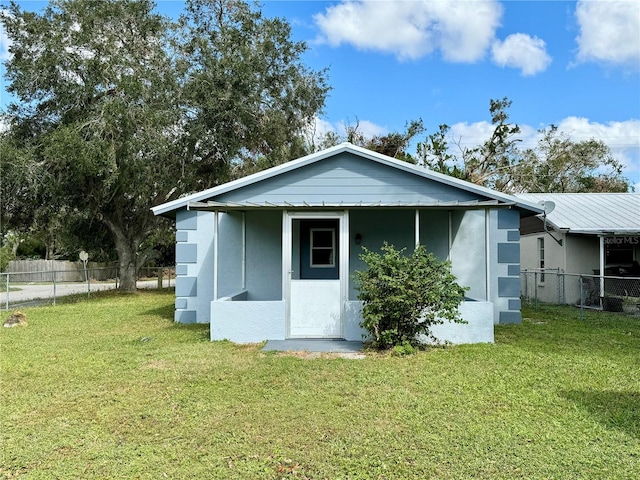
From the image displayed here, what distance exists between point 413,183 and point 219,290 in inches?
193

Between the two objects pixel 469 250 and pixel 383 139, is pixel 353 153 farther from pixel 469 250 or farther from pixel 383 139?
pixel 383 139

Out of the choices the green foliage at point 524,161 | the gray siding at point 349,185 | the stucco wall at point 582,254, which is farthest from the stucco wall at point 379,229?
the green foliage at point 524,161

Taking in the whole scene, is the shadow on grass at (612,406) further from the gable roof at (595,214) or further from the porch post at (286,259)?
the gable roof at (595,214)

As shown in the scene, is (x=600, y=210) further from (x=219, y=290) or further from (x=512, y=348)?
(x=219, y=290)

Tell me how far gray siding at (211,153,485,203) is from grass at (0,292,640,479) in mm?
3207

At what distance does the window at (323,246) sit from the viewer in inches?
407

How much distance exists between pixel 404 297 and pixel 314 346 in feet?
5.81

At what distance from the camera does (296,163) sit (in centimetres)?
948

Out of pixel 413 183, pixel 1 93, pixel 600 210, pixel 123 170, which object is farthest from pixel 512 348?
pixel 1 93

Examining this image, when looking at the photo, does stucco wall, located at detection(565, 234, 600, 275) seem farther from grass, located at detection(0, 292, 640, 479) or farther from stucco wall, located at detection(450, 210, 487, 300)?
grass, located at detection(0, 292, 640, 479)

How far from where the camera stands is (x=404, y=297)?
715 cm

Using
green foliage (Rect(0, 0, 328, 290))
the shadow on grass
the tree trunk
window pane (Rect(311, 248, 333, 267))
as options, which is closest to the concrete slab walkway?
window pane (Rect(311, 248, 333, 267))

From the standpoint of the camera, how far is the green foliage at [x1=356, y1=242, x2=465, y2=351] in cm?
725

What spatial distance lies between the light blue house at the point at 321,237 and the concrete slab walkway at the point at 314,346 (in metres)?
0.20
